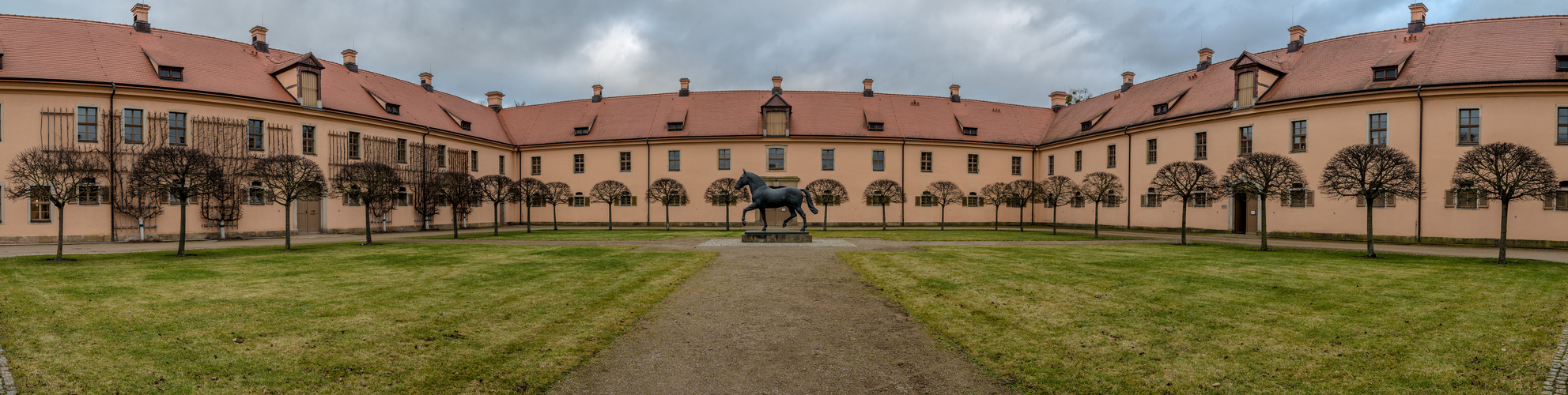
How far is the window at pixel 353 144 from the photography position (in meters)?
30.9

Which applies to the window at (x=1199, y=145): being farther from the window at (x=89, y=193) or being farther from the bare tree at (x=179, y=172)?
the window at (x=89, y=193)

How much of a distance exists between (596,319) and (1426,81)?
32.3 meters

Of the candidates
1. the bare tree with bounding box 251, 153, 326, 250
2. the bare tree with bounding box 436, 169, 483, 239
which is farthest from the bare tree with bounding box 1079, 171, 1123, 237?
the bare tree with bounding box 251, 153, 326, 250

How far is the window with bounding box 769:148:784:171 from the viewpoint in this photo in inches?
1544

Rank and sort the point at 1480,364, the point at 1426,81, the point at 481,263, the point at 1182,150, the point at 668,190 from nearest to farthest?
the point at 1480,364, the point at 481,263, the point at 1426,81, the point at 1182,150, the point at 668,190

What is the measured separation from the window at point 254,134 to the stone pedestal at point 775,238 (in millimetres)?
23050

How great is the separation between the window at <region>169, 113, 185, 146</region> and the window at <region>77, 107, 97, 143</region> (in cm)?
204

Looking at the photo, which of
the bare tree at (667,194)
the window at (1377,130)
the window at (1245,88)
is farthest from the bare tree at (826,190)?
the window at (1377,130)

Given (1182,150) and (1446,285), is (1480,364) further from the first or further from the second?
(1182,150)

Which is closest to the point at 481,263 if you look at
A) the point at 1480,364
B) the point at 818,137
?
the point at 1480,364

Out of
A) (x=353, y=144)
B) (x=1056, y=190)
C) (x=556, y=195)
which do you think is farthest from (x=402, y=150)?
(x=1056, y=190)

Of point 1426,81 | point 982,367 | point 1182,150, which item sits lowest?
point 982,367

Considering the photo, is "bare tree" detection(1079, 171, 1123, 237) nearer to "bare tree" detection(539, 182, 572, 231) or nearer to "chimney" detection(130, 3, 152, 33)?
"bare tree" detection(539, 182, 572, 231)

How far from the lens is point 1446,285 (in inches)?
451
